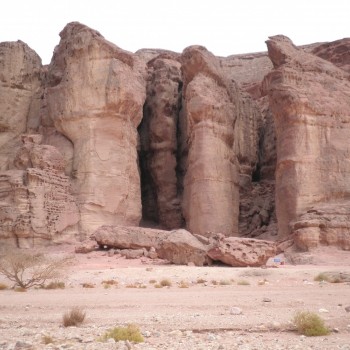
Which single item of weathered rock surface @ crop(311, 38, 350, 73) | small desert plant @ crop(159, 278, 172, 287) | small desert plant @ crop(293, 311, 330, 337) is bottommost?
small desert plant @ crop(293, 311, 330, 337)

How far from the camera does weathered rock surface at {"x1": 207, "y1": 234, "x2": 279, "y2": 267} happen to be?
17406 millimetres

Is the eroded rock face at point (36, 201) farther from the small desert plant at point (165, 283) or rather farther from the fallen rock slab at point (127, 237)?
the small desert plant at point (165, 283)

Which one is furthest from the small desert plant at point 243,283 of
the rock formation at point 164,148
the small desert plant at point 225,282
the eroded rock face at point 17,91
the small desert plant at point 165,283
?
the eroded rock face at point 17,91

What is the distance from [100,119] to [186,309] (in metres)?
16.7

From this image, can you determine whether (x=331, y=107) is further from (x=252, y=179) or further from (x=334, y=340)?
(x=334, y=340)

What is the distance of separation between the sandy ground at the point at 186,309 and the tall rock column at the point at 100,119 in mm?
8239

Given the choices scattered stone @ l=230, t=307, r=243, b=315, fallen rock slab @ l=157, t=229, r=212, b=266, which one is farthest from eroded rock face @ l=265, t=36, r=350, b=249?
scattered stone @ l=230, t=307, r=243, b=315

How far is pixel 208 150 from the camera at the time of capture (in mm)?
26391

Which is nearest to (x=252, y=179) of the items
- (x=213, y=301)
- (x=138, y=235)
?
(x=138, y=235)

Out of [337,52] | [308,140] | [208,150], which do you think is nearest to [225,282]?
[308,140]

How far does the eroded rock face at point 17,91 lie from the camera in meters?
28.0

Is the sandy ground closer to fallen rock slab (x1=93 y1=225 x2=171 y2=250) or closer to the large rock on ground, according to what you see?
the large rock on ground

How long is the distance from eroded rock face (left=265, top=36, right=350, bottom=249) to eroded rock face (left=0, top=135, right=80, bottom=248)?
881 centimetres

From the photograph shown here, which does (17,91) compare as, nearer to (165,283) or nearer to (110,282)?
(110,282)
